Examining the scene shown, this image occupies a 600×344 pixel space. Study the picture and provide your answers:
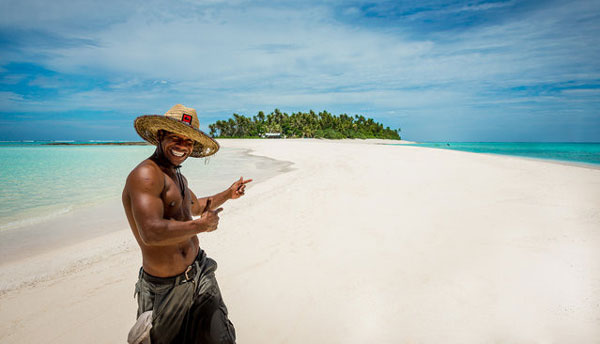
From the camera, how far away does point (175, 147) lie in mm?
2010

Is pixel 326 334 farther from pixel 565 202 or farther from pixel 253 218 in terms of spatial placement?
pixel 565 202

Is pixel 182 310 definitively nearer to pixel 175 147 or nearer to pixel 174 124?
pixel 175 147

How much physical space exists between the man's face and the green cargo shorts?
29.5 inches

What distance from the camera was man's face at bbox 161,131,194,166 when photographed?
198 cm

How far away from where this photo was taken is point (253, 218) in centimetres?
643

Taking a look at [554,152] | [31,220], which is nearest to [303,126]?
[554,152]

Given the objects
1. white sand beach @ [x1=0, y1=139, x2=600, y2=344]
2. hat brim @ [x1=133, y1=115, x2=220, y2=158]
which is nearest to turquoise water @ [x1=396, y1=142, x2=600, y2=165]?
white sand beach @ [x1=0, y1=139, x2=600, y2=344]

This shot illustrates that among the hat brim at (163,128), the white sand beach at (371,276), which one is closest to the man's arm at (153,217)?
the hat brim at (163,128)

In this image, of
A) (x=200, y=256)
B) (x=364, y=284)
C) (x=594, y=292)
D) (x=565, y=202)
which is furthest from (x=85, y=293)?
(x=565, y=202)

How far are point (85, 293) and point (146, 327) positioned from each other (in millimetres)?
2562

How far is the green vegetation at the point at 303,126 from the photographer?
296 feet

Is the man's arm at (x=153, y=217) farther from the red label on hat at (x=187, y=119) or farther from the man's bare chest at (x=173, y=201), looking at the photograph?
the red label on hat at (x=187, y=119)

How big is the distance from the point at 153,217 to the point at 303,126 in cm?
9187

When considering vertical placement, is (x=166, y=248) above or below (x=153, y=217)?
below
